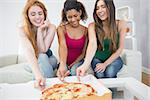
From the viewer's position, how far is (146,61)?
0.61 metres

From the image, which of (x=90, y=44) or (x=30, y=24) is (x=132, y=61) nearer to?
(x=90, y=44)

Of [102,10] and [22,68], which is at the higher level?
[102,10]

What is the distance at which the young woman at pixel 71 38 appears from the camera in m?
0.52

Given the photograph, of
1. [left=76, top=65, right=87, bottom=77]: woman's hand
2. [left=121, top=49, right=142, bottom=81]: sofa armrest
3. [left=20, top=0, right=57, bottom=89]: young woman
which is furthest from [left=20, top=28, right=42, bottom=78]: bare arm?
[left=121, top=49, right=142, bottom=81]: sofa armrest

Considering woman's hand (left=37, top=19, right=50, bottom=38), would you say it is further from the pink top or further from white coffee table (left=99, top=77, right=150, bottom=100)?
white coffee table (left=99, top=77, right=150, bottom=100)

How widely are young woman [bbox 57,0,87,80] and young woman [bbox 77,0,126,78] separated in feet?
0.07

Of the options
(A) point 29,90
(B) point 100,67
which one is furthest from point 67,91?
(B) point 100,67

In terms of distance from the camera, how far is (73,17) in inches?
20.5

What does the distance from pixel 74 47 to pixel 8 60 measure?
0.64 feet

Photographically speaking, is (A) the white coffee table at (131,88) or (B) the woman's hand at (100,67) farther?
(B) the woman's hand at (100,67)

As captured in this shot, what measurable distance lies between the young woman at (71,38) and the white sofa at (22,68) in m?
0.10

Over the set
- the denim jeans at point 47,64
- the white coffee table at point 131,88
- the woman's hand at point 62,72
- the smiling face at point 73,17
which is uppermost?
the smiling face at point 73,17

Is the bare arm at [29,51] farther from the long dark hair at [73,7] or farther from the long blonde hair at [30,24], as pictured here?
the long dark hair at [73,7]

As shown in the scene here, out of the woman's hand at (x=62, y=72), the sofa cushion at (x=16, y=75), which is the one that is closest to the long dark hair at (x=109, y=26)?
the woman's hand at (x=62, y=72)
